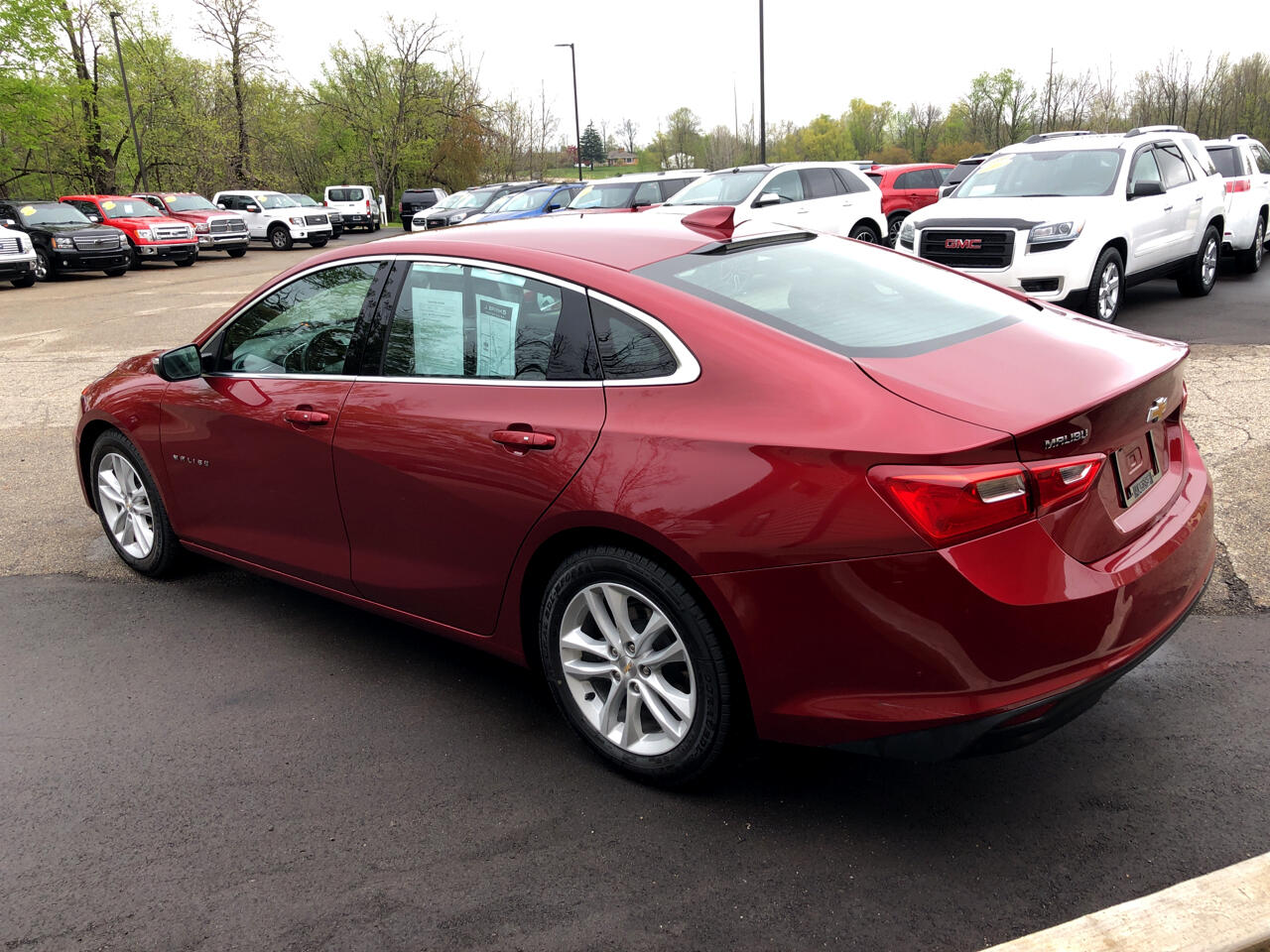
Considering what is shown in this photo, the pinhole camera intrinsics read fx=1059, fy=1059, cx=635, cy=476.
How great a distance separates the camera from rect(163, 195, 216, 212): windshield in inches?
1256

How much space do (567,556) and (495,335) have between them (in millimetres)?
788

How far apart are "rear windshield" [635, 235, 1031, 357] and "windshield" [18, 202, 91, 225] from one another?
26213 mm

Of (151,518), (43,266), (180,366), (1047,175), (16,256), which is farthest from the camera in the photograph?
(43,266)

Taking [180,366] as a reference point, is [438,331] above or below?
above

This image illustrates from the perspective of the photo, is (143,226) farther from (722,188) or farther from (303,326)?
(303,326)

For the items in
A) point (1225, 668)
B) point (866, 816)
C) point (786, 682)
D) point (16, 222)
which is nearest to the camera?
point (786, 682)

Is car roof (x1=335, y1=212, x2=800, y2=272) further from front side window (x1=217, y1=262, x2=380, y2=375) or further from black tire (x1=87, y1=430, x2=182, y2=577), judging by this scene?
black tire (x1=87, y1=430, x2=182, y2=577)

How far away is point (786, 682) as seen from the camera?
8.68ft

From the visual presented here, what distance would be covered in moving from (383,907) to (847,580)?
54.8 inches

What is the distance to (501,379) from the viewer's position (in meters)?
3.29

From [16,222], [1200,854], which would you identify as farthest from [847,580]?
[16,222]

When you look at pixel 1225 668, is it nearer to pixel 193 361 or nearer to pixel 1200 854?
pixel 1200 854

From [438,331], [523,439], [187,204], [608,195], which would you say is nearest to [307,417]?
[438,331]

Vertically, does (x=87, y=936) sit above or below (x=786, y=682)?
below
